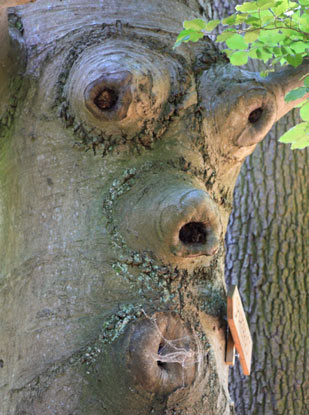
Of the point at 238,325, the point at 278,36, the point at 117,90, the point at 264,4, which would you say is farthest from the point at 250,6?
the point at 238,325

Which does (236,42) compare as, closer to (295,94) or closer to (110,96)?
(295,94)

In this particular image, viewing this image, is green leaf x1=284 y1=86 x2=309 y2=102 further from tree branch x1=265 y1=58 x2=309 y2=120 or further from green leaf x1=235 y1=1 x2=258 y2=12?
green leaf x1=235 y1=1 x2=258 y2=12

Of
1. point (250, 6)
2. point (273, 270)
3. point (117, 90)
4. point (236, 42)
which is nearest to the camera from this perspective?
point (117, 90)

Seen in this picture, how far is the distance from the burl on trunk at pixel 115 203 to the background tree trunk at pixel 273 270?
126 centimetres

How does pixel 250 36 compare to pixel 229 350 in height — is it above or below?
above

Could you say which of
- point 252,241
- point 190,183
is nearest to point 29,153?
point 190,183

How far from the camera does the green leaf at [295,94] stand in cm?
131

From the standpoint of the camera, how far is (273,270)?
8.52 feet

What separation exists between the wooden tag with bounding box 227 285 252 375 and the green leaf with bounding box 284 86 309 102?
0.48m

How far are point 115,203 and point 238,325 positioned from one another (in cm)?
42

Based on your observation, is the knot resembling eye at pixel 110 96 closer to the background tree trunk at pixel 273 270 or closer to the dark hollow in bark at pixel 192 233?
the dark hollow in bark at pixel 192 233

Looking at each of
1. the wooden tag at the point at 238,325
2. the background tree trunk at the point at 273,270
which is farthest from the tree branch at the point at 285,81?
the background tree trunk at the point at 273,270

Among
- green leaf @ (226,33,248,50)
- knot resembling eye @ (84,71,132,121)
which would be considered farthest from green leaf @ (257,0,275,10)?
knot resembling eye @ (84,71,132,121)

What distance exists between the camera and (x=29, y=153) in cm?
128
